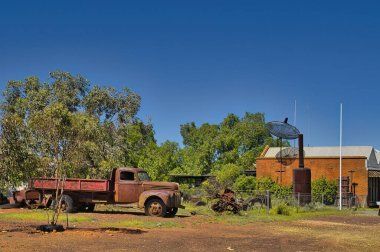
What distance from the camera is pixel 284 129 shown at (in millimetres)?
46938

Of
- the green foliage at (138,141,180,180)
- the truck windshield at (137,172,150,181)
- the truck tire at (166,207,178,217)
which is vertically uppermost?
the green foliage at (138,141,180,180)

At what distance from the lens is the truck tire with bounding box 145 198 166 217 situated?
24.0m

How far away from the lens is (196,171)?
71500mm

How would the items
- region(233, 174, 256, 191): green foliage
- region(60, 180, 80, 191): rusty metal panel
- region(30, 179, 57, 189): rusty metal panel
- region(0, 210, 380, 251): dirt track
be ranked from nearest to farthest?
region(0, 210, 380, 251): dirt track, region(60, 180, 80, 191): rusty metal panel, region(30, 179, 57, 189): rusty metal panel, region(233, 174, 256, 191): green foliage

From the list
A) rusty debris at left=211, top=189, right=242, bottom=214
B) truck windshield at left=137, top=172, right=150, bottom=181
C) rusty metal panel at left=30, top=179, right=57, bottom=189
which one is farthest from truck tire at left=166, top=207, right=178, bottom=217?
rusty metal panel at left=30, top=179, right=57, bottom=189

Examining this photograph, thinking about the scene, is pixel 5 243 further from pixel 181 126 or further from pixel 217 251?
pixel 181 126

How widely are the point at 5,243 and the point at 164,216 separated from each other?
37.6 feet

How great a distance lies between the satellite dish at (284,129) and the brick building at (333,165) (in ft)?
15.8

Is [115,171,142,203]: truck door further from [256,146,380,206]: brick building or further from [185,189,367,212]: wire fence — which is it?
[256,146,380,206]: brick building

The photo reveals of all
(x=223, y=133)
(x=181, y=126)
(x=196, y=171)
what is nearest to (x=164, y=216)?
(x=196, y=171)

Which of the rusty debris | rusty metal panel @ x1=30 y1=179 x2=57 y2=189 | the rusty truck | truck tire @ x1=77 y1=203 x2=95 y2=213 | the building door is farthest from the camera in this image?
the building door

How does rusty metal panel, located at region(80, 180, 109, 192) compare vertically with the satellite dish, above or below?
below

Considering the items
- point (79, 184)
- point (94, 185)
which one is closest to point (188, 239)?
point (94, 185)

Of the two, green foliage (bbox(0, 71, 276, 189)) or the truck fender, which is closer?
green foliage (bbox(0, 71, 276, 189))
